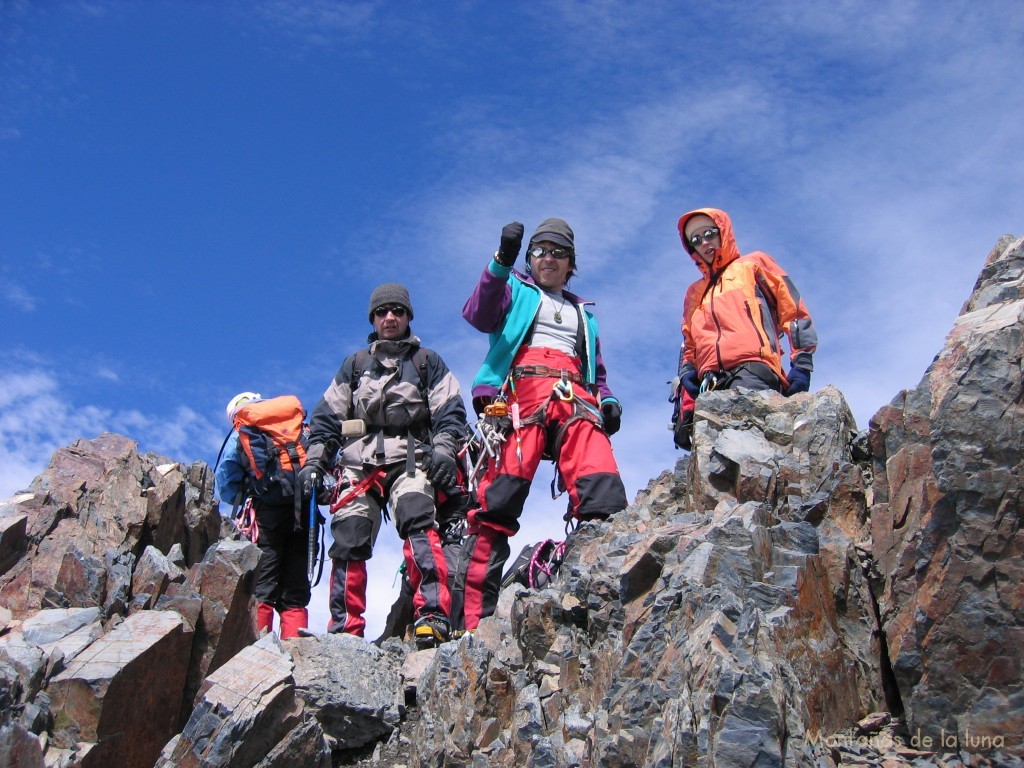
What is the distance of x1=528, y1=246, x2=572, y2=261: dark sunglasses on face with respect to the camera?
12.0 metres

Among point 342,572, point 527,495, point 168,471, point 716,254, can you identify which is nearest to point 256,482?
point 168,471

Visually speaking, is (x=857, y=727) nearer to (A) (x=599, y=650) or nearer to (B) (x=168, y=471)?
(A) (x=599, y=650)

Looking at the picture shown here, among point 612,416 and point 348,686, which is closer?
point 348,686

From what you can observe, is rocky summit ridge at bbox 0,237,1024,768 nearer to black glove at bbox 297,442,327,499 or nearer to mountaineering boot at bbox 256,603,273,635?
mountaineering boot at bbox 256,603,273,635

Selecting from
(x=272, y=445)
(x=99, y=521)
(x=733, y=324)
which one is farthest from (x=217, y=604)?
(x=733, y=324)

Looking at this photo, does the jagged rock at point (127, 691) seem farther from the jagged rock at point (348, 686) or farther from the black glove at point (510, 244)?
the black glove at point (510, 244)

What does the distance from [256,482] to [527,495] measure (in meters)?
4.18

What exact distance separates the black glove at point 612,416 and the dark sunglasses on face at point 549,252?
1886 millimetres

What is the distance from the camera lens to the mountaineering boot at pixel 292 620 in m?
12.6

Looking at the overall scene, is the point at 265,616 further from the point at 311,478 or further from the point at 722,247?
the point at 722,247

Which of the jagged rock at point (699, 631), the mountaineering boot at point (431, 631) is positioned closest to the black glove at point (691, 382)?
the jagged rock at point (699, 631)

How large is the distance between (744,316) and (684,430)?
57.3 inches

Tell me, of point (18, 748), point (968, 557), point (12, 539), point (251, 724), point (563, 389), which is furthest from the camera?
point (12, 539)

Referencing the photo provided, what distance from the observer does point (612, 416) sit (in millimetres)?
11648
